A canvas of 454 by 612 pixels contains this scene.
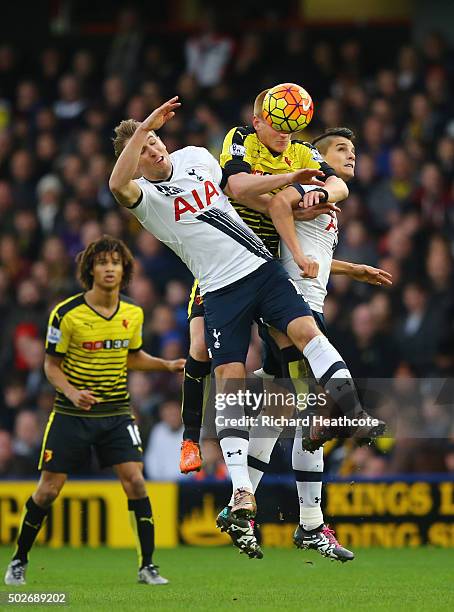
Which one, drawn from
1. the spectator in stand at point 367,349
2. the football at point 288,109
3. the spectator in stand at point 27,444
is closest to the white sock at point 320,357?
the football at point 288,109

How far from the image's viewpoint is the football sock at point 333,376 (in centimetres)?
903

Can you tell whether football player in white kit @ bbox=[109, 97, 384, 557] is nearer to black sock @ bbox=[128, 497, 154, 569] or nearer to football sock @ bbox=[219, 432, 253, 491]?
football sock @ bbox=[219, 432, 253, 491]

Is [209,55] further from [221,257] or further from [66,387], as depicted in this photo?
[221,257]

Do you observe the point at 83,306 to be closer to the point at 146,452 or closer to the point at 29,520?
the point at 29,520

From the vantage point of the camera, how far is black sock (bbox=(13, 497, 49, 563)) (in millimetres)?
11398

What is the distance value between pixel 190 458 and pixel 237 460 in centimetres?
49

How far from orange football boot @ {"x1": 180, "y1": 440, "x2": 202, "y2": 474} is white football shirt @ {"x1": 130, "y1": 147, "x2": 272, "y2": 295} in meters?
1.13

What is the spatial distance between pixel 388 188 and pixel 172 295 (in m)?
2.82

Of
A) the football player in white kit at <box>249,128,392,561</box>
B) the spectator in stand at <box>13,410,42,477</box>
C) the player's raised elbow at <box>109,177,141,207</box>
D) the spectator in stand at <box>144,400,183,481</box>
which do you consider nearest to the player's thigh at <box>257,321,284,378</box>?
the football player in white kit at <box>249,128,392,561</box>

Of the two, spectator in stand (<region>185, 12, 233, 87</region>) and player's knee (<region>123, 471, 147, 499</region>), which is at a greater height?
spectator in stand (<region>185, 12, 233, 87</region>)

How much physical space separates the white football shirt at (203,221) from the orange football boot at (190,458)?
3.72 ft

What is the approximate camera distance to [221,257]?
962cm

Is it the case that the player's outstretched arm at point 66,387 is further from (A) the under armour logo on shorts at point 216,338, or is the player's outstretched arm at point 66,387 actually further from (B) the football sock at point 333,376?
(B) the football sock at point 333,376

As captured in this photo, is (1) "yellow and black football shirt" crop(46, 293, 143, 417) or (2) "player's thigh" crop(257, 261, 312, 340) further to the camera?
(1) "yellow and black football shirt" crop(46, 293, 143, 417)
